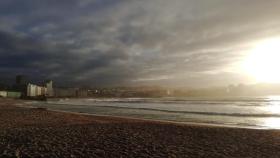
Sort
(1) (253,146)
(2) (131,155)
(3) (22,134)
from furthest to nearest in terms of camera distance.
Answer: (3) (22,134), (1) (253,146), (2) (131,155)

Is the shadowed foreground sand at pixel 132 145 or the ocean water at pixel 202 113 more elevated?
the shadowed foreground sand at pixel 132 145

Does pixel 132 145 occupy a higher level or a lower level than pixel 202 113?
higher

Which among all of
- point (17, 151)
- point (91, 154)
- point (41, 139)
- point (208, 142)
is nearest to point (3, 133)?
point (41, 139)

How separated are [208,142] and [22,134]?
30.5 feet

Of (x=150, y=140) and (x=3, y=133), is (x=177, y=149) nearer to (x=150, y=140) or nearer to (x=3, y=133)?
(x=150, y=140)

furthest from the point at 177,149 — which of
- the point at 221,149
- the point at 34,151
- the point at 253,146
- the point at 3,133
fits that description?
the point at 3,133

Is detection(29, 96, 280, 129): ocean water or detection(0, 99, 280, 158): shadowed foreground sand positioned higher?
detection(0, 99, 280, 158): shadowed foreground sand

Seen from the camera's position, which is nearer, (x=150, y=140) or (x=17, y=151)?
(x=17, y=151)

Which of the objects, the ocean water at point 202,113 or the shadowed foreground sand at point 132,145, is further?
the ocean water at point 202,113

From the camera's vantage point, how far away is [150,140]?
15781 mm

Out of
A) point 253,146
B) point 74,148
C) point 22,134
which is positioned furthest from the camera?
point 22,134

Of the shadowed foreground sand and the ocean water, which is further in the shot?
the ocean water

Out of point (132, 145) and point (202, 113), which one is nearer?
point (132, 145)

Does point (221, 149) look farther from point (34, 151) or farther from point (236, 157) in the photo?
point (34, 151)
